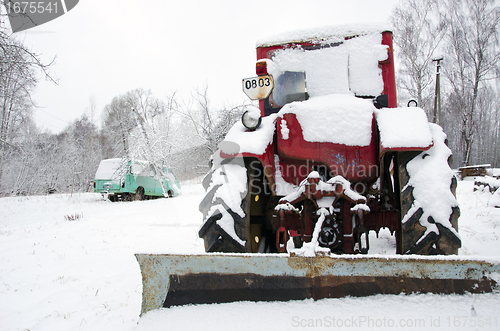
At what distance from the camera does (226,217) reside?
7.40 feet

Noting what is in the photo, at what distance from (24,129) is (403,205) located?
114 ft

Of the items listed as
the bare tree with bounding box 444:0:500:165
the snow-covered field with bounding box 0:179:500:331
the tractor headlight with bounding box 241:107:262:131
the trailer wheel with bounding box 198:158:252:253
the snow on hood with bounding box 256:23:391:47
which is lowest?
the snow-covered field with bounding box 0:179:500:331

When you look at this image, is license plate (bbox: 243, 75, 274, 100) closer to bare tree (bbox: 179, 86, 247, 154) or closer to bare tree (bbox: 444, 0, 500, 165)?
bare tree (bbox: 179, 86, 247, 154)

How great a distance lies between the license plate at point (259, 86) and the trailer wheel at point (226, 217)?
129 cm

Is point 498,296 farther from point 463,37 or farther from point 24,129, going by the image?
point 24,129

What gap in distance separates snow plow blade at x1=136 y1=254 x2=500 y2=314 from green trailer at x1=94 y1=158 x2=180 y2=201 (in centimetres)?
1253

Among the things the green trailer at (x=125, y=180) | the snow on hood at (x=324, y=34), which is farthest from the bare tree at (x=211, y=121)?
the snow on hood at (x=324, y=34)

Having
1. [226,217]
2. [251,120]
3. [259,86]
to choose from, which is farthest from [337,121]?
[226,217]

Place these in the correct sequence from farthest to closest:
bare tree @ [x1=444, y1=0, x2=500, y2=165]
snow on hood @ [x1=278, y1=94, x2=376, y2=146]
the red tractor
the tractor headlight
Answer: bare tree @ [x1=444, y1=0, x2=500, y2=165]
the tractor headlight
snow on hood @ [x1=278, y1=94, x2=376, y2=146]
the red tractor

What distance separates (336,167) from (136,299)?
217cm

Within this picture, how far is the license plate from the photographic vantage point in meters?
3.26

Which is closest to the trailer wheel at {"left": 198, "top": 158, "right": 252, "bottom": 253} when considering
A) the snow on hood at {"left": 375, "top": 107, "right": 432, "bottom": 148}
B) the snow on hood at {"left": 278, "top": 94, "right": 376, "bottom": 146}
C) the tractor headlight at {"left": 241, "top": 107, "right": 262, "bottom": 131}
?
the tractor headlight at {"left": 241, "top": 107, "right": 262, "bottom": 131}

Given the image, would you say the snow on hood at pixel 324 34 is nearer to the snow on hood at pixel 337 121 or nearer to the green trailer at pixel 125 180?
the snow on hood at pixel 337 121

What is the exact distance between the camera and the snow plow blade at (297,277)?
1591 mm
